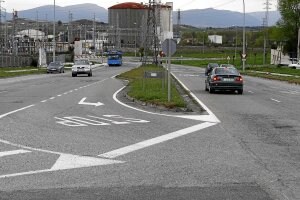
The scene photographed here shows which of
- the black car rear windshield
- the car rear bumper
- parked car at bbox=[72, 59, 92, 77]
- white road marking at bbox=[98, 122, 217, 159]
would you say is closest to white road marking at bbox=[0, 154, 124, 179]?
white road marking at bbox=[98, 122, 217, 159]

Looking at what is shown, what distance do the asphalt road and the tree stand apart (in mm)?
87677

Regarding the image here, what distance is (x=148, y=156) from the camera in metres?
10.2

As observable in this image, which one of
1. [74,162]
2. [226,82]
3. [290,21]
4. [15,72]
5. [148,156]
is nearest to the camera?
[74,162]

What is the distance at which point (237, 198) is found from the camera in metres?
7.12

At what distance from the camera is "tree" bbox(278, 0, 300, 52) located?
102 meters

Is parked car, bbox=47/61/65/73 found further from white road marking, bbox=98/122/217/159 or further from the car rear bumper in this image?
white road marking, bbox=98/122/217/159

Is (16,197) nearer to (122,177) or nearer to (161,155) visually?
(122,177)

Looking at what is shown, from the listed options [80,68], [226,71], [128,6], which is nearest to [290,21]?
[80,68]

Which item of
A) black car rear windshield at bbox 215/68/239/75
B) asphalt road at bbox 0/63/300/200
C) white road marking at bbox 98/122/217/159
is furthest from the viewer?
black car rear windshield at bbox 215/68/239/75

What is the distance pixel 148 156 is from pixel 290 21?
97890 millimetres

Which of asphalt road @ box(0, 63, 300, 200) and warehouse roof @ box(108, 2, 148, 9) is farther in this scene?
warehouse roof @ box(108, 2, 148, 9)

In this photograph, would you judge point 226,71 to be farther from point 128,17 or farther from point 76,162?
point 128,17

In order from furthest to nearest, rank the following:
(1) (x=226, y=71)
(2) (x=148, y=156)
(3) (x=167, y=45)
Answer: (1) (x=226, y=71) < (3) (x=167, y=45) < (2) (x=148, y=156)

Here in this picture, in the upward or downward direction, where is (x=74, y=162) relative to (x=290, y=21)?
downward
